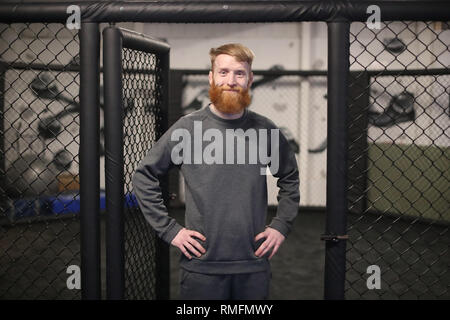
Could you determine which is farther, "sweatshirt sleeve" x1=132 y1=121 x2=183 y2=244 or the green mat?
the green mat

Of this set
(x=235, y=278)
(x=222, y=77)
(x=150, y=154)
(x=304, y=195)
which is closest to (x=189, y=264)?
(x=235, y=278)

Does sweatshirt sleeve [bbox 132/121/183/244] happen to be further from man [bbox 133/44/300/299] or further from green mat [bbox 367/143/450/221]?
green mat [bbox 367/143/450/221]

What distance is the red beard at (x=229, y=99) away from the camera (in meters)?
1.49

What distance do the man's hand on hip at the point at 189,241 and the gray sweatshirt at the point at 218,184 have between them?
21 mm

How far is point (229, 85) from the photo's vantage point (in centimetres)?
149

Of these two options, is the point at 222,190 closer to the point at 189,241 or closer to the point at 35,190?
the point at 189,241

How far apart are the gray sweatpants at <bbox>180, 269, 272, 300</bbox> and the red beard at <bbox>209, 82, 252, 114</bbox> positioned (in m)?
0.55

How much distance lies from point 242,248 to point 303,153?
5143 millimetres

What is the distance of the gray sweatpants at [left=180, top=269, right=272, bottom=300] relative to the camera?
1.53 metres

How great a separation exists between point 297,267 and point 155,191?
2839 mm

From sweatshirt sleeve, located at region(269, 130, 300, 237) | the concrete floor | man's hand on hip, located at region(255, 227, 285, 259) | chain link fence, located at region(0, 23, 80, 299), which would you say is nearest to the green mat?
the concrete floor

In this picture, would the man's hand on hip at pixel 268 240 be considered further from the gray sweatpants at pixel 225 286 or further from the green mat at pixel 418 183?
the green mat at pixel 418 183
